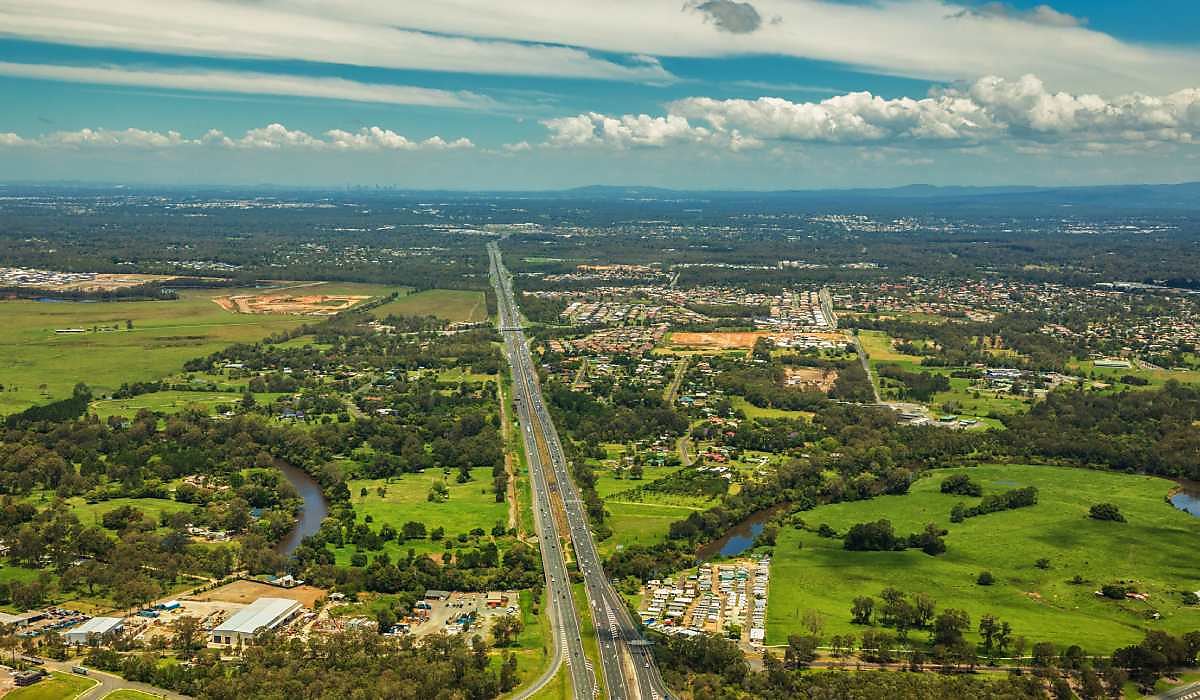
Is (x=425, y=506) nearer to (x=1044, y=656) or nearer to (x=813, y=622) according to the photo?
(x=813, y=622)

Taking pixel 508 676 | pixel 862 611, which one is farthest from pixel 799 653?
pixel 508 676

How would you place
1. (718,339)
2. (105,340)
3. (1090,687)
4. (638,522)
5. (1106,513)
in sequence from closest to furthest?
(1090,687), (638,522), (1106,513), (105,340), (718,339)

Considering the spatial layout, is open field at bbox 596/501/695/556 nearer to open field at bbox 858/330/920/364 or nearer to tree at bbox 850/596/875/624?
tree at bbox 850/596/875/624

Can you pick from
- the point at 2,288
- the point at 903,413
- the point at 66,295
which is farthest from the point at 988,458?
the point at 2,288

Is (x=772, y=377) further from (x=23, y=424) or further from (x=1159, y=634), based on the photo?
(x=23, y=424)

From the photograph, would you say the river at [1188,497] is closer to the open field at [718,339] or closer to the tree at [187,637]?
the open field at [718,339]

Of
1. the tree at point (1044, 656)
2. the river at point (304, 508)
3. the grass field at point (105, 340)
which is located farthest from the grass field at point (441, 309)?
the tree at point (1044, 656)
